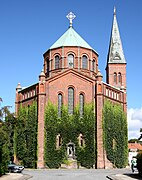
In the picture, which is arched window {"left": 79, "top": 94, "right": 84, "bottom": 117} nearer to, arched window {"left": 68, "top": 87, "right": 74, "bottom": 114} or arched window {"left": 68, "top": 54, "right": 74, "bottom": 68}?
arched window {"left": 68, "top": 87, "right": 74, "bottom": 114}

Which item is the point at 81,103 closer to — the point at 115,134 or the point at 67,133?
the point at 67,133

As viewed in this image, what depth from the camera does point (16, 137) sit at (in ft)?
167

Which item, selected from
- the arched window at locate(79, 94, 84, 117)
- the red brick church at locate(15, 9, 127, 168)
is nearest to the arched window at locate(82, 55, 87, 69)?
the red brick church at locate(15, 9, 127, 168)

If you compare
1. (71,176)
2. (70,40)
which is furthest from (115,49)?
(71,176)

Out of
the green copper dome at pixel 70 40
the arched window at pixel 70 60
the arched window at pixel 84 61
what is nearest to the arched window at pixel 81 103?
the arched window at pixel 70 60

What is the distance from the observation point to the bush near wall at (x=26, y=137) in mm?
46938

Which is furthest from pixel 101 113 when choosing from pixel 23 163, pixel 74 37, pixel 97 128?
pixel 74 37

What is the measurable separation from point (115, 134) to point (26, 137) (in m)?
13.8

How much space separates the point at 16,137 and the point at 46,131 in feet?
22.1

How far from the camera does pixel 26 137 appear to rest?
4912 cm

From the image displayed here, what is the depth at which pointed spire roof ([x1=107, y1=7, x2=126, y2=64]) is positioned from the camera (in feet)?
213

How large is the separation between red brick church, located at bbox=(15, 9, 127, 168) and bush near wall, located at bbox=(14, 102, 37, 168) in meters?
1.31

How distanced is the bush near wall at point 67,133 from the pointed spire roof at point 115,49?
19866 millimetres

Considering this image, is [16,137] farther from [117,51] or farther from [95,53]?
[117,51]
